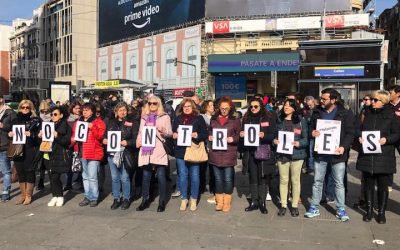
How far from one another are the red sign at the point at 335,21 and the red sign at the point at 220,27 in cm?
1013

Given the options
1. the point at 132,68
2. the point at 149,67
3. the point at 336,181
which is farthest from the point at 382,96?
the point at 132,68

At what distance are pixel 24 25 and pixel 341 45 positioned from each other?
10458 cm

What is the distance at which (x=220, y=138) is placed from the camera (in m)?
7.29

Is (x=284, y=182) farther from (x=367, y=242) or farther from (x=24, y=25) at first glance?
(x=24, y=25)

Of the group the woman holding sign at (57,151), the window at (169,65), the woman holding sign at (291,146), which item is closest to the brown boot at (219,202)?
the woman holding sign at (291,146)

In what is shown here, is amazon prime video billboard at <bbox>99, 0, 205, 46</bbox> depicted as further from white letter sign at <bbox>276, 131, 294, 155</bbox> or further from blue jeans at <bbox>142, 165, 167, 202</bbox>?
white letter sign at <bbox>276, 131, 294, 155</bbox>

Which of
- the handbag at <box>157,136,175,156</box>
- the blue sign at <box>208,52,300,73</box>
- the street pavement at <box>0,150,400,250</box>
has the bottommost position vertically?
the street pavement at <box>0,150,400,250</box>

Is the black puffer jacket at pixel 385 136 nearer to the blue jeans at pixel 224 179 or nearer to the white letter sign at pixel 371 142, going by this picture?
the white letter sign at pixel 371 142

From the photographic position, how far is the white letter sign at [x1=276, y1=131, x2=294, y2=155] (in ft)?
22.7

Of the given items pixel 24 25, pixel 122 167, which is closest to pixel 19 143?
pixel 122 167

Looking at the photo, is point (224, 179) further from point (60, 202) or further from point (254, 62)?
point (254, 62)

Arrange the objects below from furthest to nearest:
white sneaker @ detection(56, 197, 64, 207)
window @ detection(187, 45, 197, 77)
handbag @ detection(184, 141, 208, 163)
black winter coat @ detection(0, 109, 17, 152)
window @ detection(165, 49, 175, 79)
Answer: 1. window @ detection(165, 49, 175, 79)
2. window @ detection(187, 45, 197, 77)
3. black winter coat @ detection(0, 109, 17, 152)
4. white sneaker @ detection(56, 197, 64, 207)
5. handbag @ detection(184, 141, 208, 163)

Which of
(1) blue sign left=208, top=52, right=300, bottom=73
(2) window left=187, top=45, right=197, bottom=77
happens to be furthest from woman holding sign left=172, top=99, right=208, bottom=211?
(2) window left=187, top=45, right=197, bottom=77

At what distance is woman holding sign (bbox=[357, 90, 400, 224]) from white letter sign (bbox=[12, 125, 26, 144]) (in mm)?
5396
